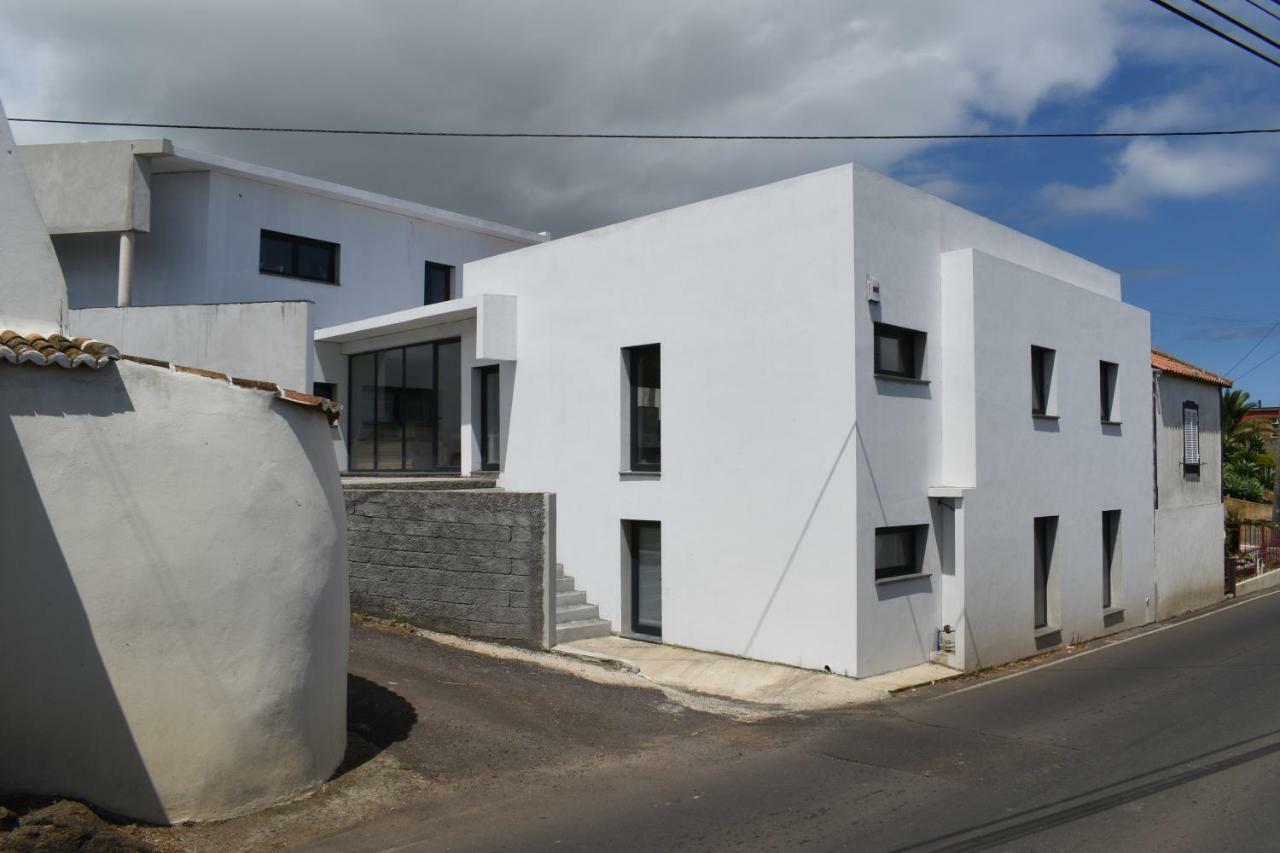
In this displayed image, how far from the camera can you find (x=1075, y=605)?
639 inches

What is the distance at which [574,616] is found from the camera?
14172 millimetres

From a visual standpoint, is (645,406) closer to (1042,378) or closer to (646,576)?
(646,576)

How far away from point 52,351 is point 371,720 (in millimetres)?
4305

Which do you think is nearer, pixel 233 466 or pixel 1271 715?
pixel 233 466

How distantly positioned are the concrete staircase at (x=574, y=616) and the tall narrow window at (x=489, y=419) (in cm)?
295

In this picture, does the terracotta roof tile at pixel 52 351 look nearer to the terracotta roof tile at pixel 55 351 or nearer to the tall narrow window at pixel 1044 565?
the terracotta roof tile at pixel 55 351

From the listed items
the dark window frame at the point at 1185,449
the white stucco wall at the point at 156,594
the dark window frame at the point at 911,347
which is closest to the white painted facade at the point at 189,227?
the dark window frame at the point at 911,347

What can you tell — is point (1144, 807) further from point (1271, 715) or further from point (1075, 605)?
point (1075, 605)

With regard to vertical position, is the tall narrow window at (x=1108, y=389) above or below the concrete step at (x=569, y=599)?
above

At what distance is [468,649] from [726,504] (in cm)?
377

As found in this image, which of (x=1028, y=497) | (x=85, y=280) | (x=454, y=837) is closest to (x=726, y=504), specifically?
(x=1028, y=497)

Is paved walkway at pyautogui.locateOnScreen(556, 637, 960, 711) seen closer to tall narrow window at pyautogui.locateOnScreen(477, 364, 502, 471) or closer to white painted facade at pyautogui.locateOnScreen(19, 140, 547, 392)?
tall narrow window at pyautogui.locateOnScreen(477, 364, 502, 471)

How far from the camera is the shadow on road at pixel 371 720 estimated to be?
26.8 ft

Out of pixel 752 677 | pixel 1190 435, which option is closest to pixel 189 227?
pixel 752 677
